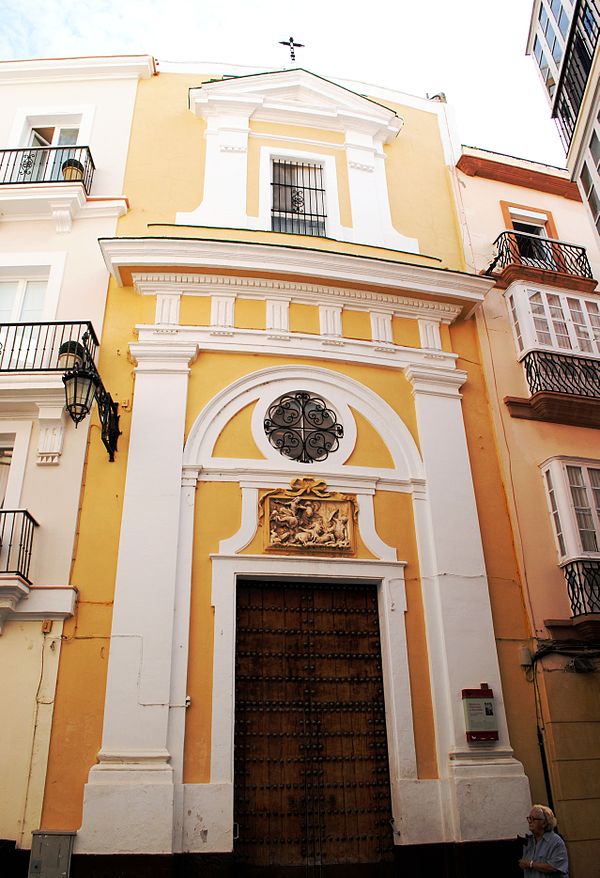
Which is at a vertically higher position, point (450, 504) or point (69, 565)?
point (450, 504)

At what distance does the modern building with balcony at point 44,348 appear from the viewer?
24.3 feet

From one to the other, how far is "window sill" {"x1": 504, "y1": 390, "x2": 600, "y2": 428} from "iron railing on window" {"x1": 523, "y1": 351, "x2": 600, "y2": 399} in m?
0.19

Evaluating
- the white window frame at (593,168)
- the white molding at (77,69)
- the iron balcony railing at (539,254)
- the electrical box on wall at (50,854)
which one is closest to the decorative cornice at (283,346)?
the iron balcony railing at (539,254)

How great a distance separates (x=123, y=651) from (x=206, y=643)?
91cm

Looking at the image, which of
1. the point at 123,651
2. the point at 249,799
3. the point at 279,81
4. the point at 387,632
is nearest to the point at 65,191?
the point at 279,81

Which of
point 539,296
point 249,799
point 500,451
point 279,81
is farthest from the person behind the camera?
point 279,81

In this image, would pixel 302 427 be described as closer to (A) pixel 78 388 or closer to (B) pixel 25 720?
(A) pixel 78 388

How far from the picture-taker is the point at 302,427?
955cm

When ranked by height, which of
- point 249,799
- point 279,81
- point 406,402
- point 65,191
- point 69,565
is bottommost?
point 249,799

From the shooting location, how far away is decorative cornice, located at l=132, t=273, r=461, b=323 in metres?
10.1

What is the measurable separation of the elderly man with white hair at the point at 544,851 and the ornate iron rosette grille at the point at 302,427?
15.5 ft

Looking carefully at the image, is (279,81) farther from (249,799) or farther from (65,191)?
(249,799)

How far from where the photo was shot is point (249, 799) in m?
7.59

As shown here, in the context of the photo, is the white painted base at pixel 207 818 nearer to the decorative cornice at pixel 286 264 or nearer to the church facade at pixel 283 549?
the church facade at pixel 283 549
